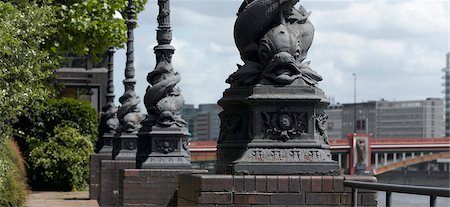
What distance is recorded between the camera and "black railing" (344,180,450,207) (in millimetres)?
8281

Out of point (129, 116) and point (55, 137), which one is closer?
point (129, 116)

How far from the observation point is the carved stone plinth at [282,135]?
1101cm

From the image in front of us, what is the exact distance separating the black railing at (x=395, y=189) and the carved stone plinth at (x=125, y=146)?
46.1 ft

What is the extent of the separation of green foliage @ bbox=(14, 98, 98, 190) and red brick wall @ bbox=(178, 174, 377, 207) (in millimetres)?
25547

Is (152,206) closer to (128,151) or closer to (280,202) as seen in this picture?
(128,151)

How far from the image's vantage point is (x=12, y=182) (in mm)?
22500

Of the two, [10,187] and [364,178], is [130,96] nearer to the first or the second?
[10,187]

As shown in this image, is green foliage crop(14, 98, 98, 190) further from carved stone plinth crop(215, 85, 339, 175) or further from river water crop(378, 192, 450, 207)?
carved stone plinth crop(215, 85, 339, 175)

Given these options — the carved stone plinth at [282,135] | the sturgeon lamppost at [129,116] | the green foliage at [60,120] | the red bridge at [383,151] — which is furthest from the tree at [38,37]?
the red bridge at [383,151]

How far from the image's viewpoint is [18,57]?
20.8 m

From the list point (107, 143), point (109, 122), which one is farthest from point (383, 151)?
point (107, 143)

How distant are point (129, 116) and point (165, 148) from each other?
19.5 feet

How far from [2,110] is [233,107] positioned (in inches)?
361

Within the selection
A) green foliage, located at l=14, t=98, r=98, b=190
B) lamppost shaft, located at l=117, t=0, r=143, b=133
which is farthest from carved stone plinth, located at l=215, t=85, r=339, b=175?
green foliage, located at l=14, t=98, r=98, b=190
